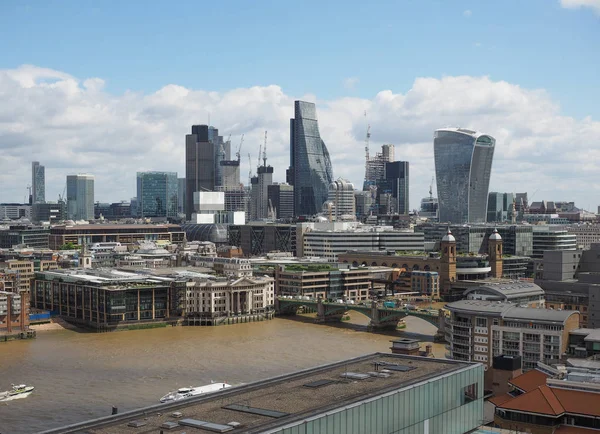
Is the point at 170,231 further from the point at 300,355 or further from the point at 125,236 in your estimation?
the point at 300,355

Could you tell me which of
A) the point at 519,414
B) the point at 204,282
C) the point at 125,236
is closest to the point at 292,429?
the point at 519,414

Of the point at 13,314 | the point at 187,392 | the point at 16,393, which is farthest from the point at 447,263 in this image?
the point at 16,393

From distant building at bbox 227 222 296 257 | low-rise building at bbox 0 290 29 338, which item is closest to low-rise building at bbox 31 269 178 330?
low-rise building at bbox 0 290 29 338

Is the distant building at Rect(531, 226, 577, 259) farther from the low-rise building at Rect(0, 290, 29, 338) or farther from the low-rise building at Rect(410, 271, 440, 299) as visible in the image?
the low-rise building at Rect(0, 290, 29, 338)

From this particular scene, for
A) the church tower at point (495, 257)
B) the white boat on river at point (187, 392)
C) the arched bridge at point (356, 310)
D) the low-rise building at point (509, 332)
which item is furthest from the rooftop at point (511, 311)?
the church tower at point (495, 257)

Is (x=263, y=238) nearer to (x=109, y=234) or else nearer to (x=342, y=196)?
(x=109, y=234)
